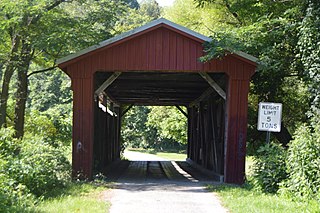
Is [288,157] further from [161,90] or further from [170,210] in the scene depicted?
[161,90]

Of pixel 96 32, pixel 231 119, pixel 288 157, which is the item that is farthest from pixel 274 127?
pixel 96 32

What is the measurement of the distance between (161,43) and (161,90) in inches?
261

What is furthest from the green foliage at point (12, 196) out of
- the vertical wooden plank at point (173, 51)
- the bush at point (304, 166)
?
the vertical wooden plank at point (173, 51)

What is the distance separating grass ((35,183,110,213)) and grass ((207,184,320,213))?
2.34m

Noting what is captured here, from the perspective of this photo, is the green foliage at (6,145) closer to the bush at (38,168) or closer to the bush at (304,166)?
the bush at (38,168)

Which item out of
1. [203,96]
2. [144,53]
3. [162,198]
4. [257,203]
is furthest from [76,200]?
[203,96]

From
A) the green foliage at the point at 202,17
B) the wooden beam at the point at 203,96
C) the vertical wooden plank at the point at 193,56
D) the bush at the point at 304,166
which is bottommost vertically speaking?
the bush at the point at 304,166

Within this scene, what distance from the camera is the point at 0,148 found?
33.4 ft

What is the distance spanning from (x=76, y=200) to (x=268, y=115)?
4.46m

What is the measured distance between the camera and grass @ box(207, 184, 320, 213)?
802 cm

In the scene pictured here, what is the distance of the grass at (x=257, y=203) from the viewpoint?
802cm

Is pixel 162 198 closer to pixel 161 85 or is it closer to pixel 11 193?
pixel 11 193

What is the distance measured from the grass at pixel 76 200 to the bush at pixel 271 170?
3466 mm

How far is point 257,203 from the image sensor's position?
28.7 feet
